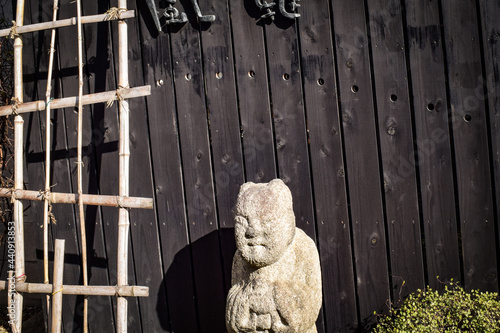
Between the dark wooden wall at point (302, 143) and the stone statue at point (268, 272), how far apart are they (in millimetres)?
656

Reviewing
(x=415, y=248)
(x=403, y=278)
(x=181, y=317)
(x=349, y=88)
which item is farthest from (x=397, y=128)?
(x=181, y=317)

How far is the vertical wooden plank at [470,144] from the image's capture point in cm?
274

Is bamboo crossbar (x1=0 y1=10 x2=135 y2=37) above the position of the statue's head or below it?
above

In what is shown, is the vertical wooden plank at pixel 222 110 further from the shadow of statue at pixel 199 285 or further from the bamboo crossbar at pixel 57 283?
the bamboo crossbar at pixel 57 283

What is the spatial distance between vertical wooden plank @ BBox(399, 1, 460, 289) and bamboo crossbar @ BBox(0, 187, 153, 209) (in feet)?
5.56

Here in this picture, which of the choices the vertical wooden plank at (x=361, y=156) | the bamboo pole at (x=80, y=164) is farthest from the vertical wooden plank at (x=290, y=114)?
the bamboo pole at (x=80, y=164)

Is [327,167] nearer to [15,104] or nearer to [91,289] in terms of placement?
[91,289]

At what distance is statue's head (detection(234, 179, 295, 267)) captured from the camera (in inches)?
89.1

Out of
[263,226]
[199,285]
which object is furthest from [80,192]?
[263,226]

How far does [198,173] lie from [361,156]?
1.11m

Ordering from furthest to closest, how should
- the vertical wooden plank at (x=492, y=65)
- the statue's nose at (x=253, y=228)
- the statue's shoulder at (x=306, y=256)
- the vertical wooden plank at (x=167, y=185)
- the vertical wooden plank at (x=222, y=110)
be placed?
the vertical wooden plank at (x=167, y=185), the vertical wooden plank at (x=222, y=110), the vertical wooden plank at (x=492, y=65), the statue's shoulder at (x=306, y=256), the statue's nose at (x=253, y=228)

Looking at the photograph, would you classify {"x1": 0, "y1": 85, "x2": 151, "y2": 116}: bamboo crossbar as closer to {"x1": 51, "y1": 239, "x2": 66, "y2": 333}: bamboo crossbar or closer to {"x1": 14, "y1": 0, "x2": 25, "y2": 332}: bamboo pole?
{"x1": 14, "y1": 0, "x2": 25, "y2": 332}: bamboo pole

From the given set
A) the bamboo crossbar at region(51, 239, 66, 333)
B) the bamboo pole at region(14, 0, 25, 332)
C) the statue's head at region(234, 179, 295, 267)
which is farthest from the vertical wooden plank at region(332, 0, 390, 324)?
the bamboo pole at region(14, 0, 25, 332)

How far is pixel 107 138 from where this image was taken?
3.26 m
